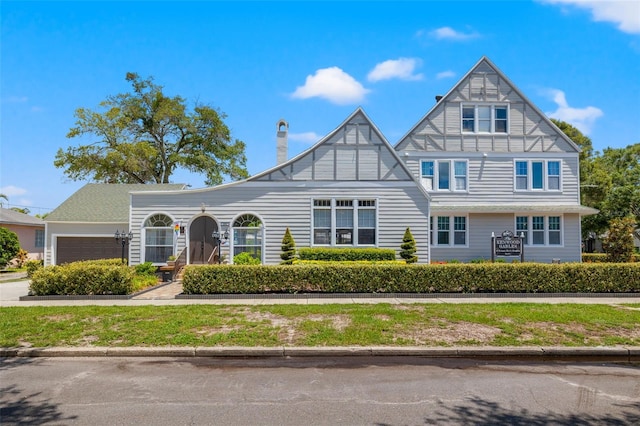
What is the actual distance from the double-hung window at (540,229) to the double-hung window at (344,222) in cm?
909

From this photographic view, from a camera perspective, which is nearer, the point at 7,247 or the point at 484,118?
the point at 484,118

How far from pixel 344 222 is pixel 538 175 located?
38.2 ft

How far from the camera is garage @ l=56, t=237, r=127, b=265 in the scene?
75.0ft

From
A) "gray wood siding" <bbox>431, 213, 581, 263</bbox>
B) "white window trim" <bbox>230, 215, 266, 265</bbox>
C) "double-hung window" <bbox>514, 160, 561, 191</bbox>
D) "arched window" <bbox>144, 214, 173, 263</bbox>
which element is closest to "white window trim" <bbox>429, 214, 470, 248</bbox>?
"gray wood siding" <bbox>431, 213, 581, 263</bbox>

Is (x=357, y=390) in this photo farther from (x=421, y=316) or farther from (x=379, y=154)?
(x=379, y=154)

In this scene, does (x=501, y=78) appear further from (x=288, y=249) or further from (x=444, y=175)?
(x=288, y=249)

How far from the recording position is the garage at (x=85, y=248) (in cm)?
2286

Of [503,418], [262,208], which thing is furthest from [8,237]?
[503,418]

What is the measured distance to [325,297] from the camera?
1304cm

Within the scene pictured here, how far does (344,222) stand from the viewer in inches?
761

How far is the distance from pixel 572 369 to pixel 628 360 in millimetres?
1390

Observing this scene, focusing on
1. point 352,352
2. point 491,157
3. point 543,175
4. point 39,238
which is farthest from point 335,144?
point 39,238

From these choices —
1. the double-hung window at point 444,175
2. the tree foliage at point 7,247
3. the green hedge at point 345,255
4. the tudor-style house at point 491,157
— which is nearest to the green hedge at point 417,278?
the green hedge at point 345,255

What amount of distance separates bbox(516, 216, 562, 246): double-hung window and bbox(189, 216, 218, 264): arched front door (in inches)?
609
